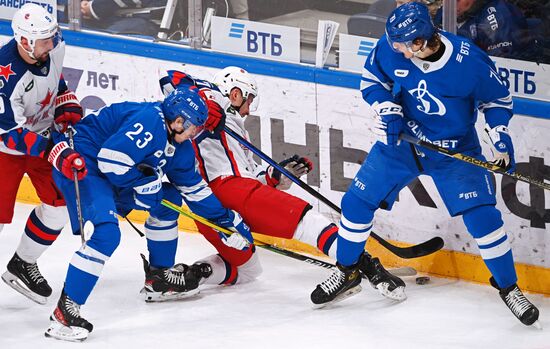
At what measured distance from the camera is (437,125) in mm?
5145

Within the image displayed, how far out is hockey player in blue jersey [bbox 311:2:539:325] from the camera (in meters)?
5.02

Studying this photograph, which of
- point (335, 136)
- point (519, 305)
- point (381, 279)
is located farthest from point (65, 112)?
point (519, 305)

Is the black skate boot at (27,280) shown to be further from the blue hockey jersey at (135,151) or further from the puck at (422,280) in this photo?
the puck at (422,280)

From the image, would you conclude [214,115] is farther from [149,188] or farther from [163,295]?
[163,295]

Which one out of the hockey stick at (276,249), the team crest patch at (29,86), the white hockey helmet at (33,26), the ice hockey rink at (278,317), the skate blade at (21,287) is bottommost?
the ice hockey rink at (278,317)

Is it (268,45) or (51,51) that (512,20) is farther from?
(51,51)

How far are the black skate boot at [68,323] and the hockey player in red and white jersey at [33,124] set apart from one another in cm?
49

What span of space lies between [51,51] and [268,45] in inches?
47.9

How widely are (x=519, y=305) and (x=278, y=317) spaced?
1008 mm

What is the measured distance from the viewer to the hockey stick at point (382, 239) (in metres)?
5.66

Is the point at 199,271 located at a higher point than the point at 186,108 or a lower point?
lower

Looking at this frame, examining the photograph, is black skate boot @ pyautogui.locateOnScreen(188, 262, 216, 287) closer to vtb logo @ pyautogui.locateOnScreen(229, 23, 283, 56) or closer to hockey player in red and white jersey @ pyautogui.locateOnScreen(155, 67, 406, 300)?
hockey player in red and white jersey @ pyautogui.locateOnScreen(155, 67, 406, 300)

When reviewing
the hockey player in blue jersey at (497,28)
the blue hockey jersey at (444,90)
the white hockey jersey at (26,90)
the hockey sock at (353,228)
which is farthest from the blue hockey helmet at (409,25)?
the white hockey jersey at (26,90)

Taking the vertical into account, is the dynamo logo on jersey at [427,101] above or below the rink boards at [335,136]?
above
